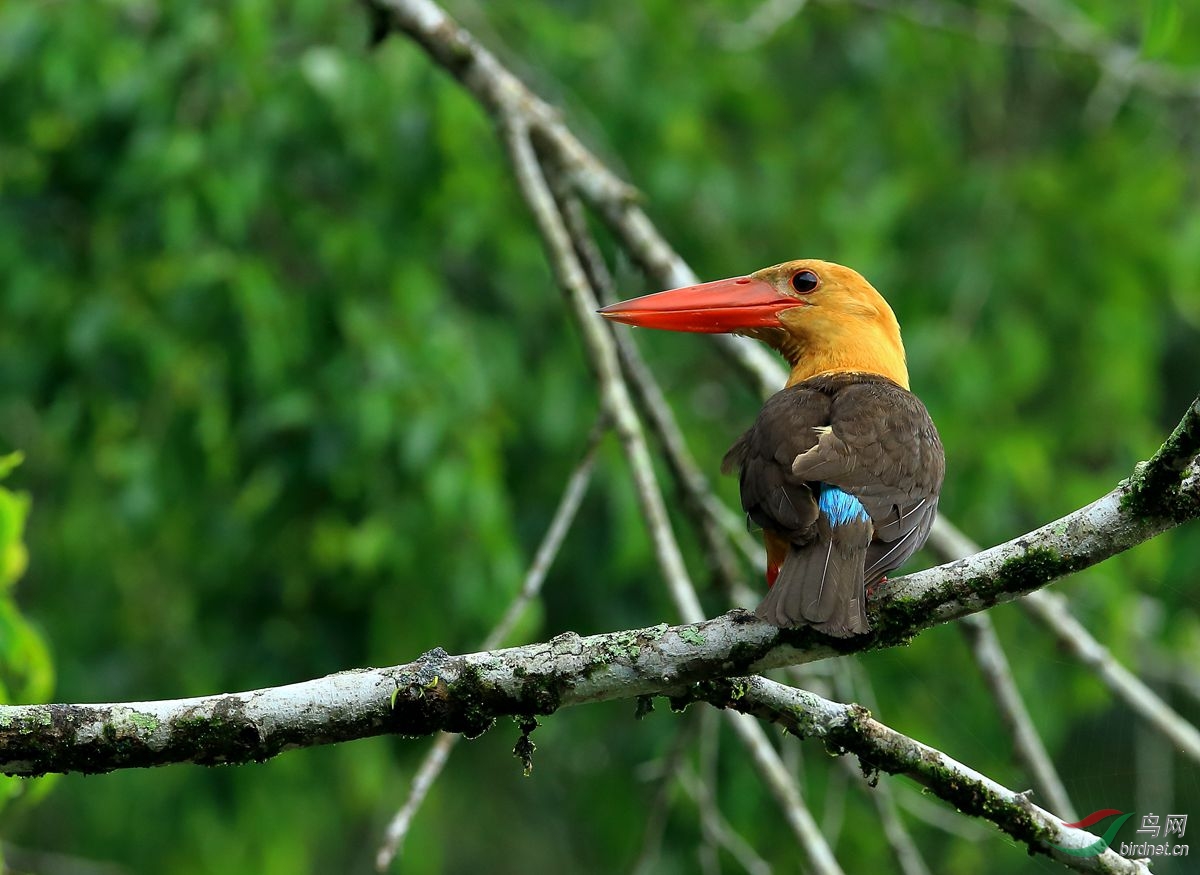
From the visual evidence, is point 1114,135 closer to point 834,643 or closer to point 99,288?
point 99,288

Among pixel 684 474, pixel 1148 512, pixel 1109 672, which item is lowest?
pixel 1148 512

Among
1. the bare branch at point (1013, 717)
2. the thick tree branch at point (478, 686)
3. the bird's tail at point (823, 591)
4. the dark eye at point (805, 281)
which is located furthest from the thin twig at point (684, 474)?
the thick tree branch at point (478, 686)

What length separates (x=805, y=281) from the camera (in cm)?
354

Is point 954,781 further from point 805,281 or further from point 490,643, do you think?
point 805,281

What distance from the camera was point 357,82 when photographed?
4.60m

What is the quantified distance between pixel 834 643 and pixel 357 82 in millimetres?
3089

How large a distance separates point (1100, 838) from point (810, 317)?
177cm

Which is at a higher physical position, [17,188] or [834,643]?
[17,188]

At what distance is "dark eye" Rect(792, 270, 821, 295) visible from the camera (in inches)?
139

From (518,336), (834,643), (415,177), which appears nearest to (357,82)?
(415,177)

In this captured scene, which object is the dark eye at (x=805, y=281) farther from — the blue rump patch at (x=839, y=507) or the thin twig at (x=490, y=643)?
the blue rump patch at (x=839, y=507)

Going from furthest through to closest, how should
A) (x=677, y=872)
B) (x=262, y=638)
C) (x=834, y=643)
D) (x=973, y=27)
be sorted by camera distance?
(x=973, y=27), (x=677, y=872), (x=262, y=638), (x=834, y=643)

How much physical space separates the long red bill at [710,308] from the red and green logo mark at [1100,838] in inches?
53.9

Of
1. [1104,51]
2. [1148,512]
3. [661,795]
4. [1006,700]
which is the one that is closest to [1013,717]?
[1006,700]
